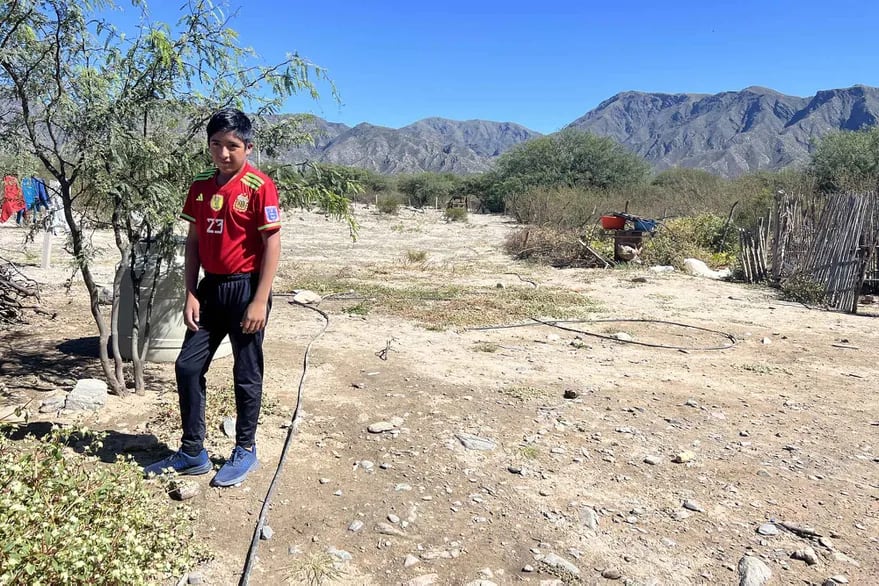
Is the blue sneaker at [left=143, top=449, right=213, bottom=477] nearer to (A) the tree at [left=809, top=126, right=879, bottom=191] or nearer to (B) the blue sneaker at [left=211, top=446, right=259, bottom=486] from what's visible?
(B) the blue sneaker at [left=211, top=446, right=259, bottom=486]

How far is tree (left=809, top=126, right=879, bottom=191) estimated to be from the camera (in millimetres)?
21422

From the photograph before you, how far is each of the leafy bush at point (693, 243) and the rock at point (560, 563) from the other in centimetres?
1121

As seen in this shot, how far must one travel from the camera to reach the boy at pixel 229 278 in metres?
2.61

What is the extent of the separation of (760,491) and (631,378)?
75.7 inches

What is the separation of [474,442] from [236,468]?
1.36m

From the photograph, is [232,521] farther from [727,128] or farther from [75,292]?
[727,128]

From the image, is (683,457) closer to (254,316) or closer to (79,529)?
(254,316)

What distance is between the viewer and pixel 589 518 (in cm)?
273

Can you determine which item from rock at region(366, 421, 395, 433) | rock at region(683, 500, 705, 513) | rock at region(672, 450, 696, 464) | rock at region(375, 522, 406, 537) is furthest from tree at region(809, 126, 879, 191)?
rock at region(375, 522, 406, 537)

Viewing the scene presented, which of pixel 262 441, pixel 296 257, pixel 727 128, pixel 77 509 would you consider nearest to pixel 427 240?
pixel 296 257

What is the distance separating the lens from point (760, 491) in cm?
301

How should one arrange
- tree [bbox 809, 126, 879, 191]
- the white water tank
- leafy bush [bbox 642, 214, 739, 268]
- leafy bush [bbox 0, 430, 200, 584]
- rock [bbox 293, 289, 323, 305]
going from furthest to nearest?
1. tree [bbox 809, 126, 879, 191]
2. leafy bush [bbox 642, 214, 739, 268]
3. rock [bbox 293, 289, 323, 305]
4. the white water tank
5. leafy bush [bbox 0, 430, 200, 584]

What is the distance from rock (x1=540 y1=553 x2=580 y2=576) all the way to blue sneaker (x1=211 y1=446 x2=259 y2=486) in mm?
1471

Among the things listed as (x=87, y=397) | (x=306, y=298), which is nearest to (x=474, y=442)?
(x=87, y=397)
